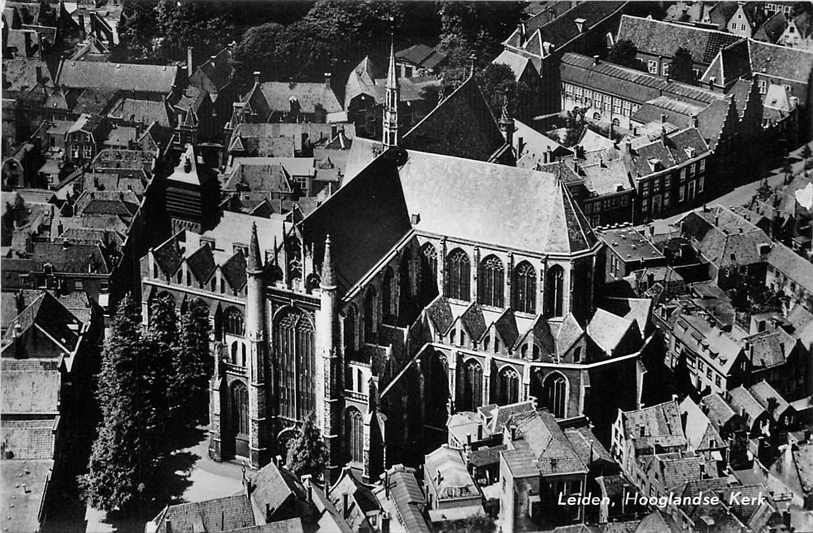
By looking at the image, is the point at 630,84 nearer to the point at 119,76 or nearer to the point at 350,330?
the point at 119,76

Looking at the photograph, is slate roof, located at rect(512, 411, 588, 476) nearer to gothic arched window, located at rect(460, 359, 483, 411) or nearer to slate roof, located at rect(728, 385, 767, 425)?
gothic arched window, located at rect(460, 359, 483, 411)

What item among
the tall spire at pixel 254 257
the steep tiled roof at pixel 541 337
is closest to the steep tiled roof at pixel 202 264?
the tall spire at pixel 254 257

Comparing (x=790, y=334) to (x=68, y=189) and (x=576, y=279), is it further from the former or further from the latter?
(x=68, y=189)

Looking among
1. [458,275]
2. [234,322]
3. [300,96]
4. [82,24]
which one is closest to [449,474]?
[458,275]

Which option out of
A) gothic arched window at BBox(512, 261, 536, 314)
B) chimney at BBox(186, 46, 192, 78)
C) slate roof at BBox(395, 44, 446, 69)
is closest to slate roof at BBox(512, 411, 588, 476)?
gothic arched window at BBox(512, 261, 536, 314)

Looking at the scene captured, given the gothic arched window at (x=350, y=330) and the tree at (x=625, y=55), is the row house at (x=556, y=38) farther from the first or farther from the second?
the gothic arched window at (x=350, y=330)

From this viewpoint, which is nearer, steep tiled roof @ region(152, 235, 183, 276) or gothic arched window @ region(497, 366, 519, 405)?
gothic arched window @ region(497, 366, 519, 405)

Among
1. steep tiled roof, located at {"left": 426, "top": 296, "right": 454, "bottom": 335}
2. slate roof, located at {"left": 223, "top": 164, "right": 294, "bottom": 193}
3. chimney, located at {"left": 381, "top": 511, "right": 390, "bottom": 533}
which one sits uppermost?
slate roof, located at {"left": 223, "top": 164, "right": 294, "bottom": 193}
